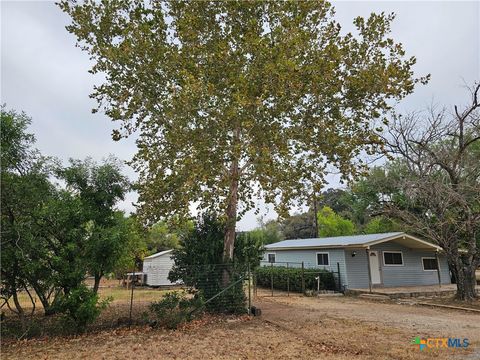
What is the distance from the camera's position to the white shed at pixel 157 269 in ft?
70.8

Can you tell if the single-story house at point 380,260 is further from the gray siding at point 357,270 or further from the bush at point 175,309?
the bush at point 175,309

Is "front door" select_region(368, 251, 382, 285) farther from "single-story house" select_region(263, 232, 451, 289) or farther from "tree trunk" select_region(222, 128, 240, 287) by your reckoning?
"tree trunk" select_region(222, 128, 240, 287)

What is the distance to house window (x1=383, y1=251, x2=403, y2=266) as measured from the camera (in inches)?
784

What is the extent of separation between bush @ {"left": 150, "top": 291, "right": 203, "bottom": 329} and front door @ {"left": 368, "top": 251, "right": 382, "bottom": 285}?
12.8 m

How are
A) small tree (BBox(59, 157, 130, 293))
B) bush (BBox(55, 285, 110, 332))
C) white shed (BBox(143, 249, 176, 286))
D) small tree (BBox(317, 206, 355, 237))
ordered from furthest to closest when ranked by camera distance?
small tree (BBox(317, 206, 355, 237)) → white shed (BBox(143, 249, 176, 286)) → small tree (BBox(59, 157, 130, 293)) → bush (BBox(55, 285, 110, 332))

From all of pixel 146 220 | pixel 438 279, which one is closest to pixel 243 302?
pixel 146 220

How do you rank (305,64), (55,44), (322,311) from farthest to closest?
1. (322,311)
2. (55,44)
3. (305,64)

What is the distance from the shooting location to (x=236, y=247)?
1148cm

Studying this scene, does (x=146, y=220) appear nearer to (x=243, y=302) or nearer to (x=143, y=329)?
(x=143, y=329)

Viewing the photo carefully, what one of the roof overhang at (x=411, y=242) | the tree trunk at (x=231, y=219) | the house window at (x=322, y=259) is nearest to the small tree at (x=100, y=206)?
the tree trunk at (x=231, y=219)

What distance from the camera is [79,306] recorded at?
7.91 meters

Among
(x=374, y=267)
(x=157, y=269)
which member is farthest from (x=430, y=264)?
(x=157, y=269)

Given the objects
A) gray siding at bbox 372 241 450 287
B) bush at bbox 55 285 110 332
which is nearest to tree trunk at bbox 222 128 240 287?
bush at bbox 55 285 110 332

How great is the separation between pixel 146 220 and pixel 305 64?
6.23m
